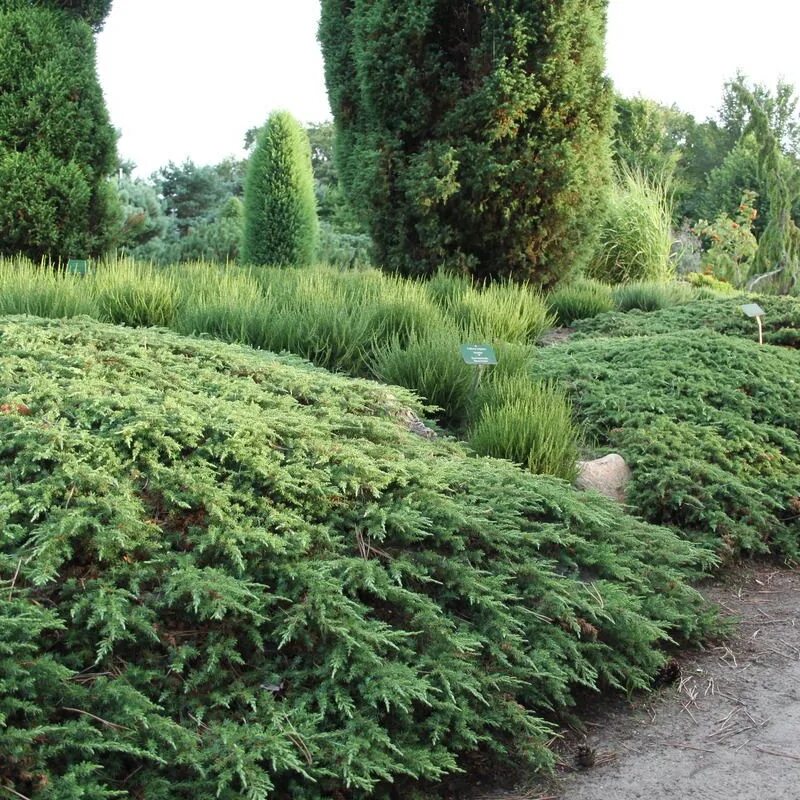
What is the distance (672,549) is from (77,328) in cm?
294

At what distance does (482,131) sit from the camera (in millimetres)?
8547

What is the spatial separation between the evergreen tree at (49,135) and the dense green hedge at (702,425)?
591 centimetres

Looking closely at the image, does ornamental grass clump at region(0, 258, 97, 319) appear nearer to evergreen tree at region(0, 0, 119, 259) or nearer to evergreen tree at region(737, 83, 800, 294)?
evergreen tree at region(0, 0, 119, 259)

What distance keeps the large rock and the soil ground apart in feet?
3.19

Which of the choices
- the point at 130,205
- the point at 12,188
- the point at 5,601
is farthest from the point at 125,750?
the point at 130,205

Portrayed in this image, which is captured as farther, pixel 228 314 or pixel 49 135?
pixel 49 135

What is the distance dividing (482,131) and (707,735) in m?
6.81

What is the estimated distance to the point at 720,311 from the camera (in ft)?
24.4

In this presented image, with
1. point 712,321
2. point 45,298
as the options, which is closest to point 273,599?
point 45,298

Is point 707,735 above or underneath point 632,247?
underneath

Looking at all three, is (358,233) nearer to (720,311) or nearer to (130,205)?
(130,205)

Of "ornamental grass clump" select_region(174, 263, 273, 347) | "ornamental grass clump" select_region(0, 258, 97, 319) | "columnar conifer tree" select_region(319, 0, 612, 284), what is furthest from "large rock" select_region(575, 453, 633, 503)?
"columnar conifer tree" select_region(319, 0, 612, 284)

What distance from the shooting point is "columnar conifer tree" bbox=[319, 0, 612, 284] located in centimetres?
848

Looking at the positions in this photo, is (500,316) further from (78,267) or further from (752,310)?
(78,267)
